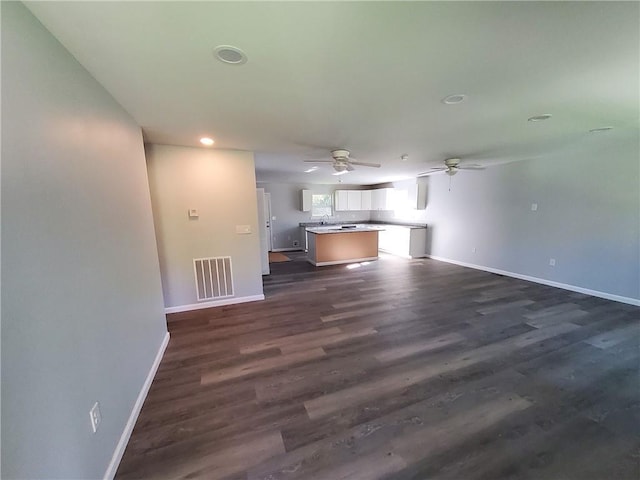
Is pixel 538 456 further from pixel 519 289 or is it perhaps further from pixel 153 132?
pixel 153 132

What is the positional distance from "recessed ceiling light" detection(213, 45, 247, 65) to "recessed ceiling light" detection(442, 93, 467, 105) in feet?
4.99

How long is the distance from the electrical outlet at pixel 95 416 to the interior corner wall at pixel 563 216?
18.0 feet

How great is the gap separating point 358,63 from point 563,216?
4.89 meters

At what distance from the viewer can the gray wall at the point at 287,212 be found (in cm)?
790

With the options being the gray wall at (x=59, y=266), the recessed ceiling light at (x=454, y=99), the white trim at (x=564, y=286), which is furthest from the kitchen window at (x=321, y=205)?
the gray wall at (x=59, y=266)

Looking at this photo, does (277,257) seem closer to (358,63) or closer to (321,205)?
(321,205)

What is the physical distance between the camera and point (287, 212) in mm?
8109

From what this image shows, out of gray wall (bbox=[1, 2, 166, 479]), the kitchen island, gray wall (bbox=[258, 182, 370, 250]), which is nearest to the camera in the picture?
gray wall (bbox=[1, 2, 166, 479])

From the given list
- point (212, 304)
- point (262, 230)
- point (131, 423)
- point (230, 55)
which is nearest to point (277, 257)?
point (262, 230)

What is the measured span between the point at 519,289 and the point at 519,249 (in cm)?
104

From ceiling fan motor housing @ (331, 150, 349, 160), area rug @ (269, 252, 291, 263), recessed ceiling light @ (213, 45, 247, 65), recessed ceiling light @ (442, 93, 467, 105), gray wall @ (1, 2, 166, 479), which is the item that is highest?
recessed ceiling light @ (213, 45, 247, 65)

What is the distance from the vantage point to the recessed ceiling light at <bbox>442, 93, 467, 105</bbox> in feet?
6.13

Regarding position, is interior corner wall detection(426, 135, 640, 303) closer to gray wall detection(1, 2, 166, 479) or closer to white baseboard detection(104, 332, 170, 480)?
gray wall detection(1, 2, 166, 479)

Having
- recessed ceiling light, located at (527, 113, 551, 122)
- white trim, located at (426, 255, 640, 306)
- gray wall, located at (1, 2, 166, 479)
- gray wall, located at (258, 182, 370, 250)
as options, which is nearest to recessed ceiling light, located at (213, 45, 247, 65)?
gray wall, located at (1, 2, 166, 479)
